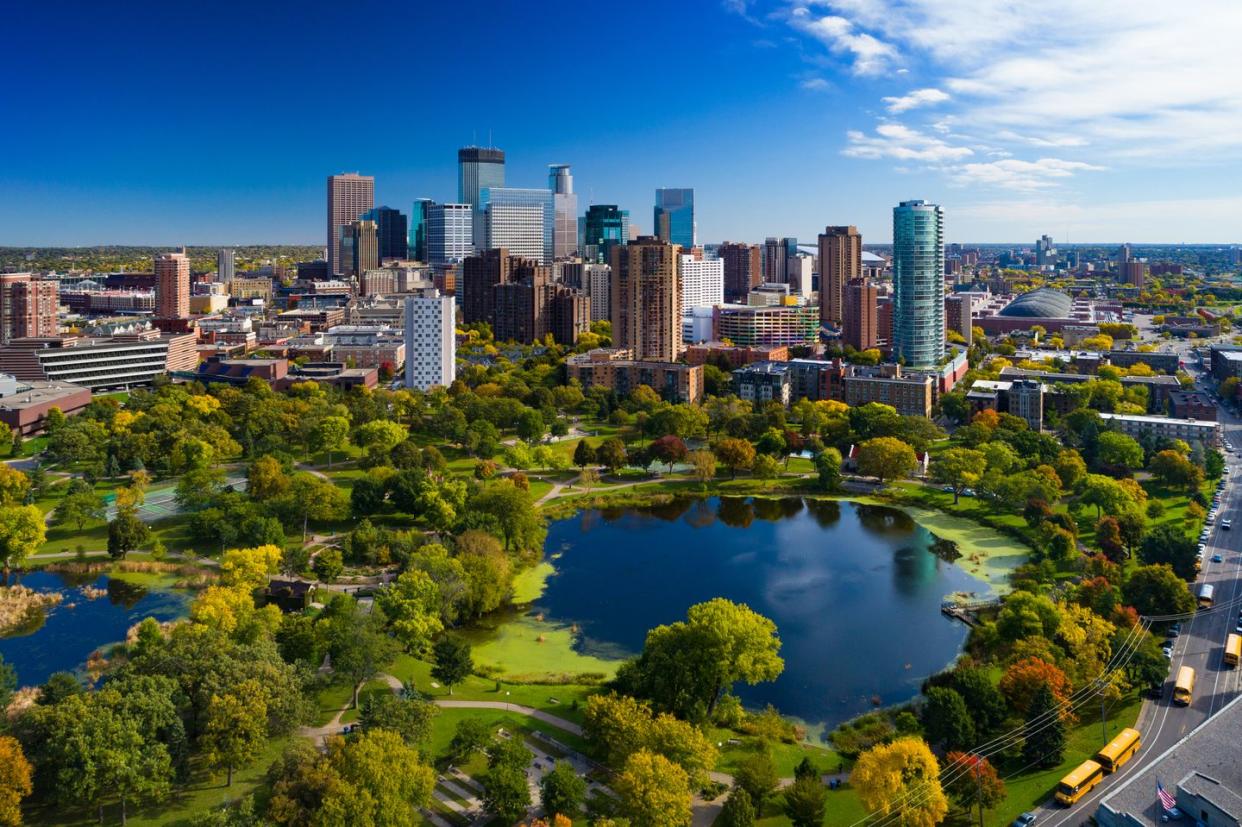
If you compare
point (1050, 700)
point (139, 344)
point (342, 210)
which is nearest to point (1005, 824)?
point (1050, 700)


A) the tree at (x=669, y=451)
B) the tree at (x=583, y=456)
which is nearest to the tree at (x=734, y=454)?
the tree at (x=669, y=451)

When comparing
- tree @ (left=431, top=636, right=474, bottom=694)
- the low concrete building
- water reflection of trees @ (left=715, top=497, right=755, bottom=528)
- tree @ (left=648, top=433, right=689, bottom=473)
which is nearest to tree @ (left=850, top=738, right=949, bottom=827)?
tree @ (left=431, top=636, right=474, bottom=694)

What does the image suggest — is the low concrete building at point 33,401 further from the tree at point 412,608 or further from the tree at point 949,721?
the tree at point 949,721

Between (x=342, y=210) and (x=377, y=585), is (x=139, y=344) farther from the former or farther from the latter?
(x=342, y=210)

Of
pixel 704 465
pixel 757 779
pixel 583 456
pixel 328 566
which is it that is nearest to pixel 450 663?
pixel 757 779

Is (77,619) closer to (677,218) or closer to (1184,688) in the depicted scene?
(1184,688)

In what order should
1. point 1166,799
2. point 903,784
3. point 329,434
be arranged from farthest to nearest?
point 329,434 → point 903,784 → point 1166,799
